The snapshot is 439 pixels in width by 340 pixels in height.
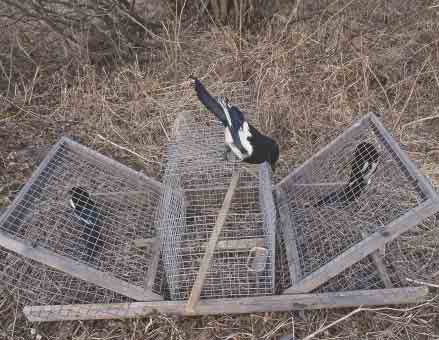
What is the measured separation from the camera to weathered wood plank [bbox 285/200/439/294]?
1.52 m

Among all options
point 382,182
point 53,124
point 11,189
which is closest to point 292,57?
point 382,182

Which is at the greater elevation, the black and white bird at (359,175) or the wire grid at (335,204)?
the black and white bird at (359,175)

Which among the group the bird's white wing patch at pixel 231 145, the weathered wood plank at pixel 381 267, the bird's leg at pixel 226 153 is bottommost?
the weathered wood plank at pixel 381 267

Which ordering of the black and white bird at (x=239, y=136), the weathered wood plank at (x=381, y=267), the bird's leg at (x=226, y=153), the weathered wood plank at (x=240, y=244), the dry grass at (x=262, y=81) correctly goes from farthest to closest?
1. the dry grass at (x=262, y=81)
2. the bird's leg at (x=226, y=153)
3. the weathered wood plank at (x=240, y=244)
4. the weathered wood plank at (x=381, y=267)
5. the black and white bird at (x=239, y=136)

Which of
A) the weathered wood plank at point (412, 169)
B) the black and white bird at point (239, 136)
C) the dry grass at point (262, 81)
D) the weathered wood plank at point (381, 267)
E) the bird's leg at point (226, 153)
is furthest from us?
the dry grass at point (262, 81)

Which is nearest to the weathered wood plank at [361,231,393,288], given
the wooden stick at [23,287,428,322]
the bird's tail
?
the wooden stick at [23,287,428,322]

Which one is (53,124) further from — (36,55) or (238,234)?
(238,234)

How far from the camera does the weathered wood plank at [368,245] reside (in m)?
1.52

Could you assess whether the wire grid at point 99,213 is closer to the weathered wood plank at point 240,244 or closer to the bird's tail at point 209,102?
the weathered wood plank at point 240,244

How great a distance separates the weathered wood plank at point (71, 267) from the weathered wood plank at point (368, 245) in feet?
2.59

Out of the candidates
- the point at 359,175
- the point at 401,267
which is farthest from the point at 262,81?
the point at 401,267

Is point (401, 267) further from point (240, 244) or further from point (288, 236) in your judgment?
point (240, 244)

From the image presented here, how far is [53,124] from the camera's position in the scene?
3562 millimetres

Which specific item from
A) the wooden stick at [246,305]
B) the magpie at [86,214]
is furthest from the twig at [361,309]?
the magpie at [86,214]
